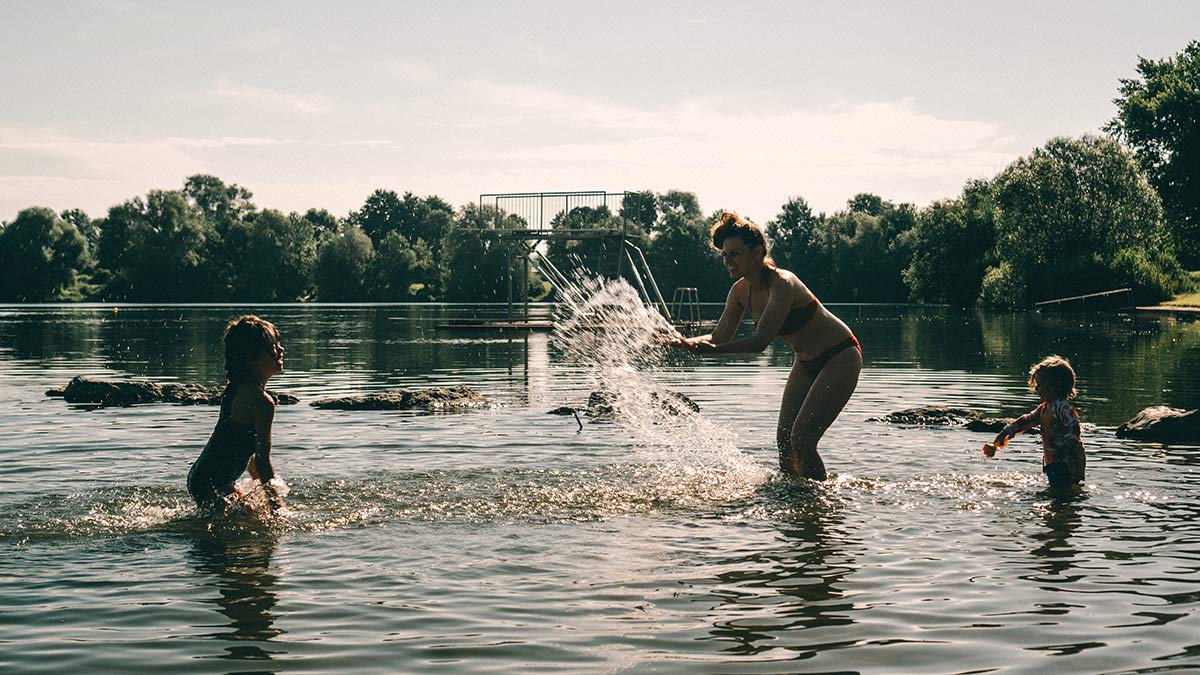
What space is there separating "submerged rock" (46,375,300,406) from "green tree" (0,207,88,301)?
126 metres

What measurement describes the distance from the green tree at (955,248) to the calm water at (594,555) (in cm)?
9109

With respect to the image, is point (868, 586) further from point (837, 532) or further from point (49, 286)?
point (49, 286)

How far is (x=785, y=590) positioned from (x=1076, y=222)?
271 feet

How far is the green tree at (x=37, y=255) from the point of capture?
134 meters

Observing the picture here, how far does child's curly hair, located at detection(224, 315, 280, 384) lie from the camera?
9.49 m

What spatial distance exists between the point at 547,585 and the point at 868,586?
2.08m

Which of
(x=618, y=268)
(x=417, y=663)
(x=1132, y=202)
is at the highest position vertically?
(x=1132, y=202)

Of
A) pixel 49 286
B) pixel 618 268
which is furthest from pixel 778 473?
pixel 49 286

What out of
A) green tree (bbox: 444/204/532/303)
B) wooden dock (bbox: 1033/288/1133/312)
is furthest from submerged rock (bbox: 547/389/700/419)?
green tree (bbox: 444/204/532/303)

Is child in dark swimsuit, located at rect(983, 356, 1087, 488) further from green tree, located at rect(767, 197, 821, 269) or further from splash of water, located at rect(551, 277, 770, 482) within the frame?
green tree, located at rect(767, 197, 821, 269)

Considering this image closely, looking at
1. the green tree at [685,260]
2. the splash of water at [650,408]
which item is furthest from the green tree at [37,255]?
the splash of water at [650,408]

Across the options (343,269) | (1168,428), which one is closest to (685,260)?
(343,269)

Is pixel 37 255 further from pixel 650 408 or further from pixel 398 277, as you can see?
pixel 650 408

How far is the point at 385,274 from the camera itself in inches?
5969
